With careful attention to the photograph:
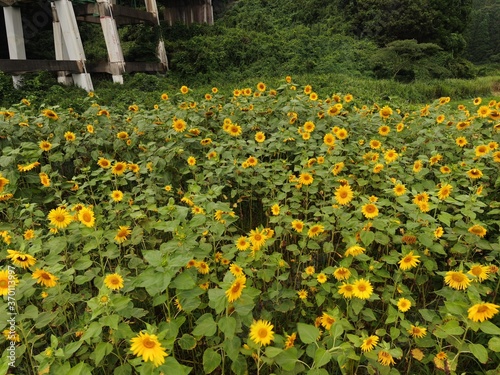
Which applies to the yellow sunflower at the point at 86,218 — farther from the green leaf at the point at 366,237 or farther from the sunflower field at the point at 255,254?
the green leaf at the point at 366,237

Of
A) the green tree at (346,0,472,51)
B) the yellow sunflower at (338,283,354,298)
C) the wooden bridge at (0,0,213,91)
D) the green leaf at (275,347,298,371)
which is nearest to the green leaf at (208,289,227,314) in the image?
the green leaf at (275,347,298,371)

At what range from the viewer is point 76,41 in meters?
7.69

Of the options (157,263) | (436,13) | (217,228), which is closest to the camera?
(157,263)

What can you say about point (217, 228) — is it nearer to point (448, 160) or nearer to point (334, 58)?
point (448, 160)

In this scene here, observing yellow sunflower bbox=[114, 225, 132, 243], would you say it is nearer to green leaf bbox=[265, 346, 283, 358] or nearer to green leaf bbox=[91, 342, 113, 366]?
green leaf bbox=[91, 342, 113, 366]

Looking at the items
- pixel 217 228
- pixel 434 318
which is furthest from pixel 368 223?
pixel 217 228

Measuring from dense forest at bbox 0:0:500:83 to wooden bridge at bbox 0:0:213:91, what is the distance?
65 centimetres

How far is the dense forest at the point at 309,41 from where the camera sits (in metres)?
10.2

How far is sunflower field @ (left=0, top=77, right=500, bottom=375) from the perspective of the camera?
1.11 m

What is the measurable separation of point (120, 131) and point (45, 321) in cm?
191

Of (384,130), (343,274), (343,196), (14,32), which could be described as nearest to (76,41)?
(14,32)

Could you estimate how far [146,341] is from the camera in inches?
36.1

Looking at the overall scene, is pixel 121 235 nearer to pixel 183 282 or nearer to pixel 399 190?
pixel 183 282

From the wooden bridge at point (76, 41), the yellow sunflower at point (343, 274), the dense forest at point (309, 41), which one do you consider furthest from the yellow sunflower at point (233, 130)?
the dense forest at point (309, 41)
